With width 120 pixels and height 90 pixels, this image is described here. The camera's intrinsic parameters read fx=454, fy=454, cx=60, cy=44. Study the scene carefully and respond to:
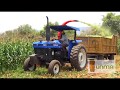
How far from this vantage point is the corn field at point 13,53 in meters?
11.4

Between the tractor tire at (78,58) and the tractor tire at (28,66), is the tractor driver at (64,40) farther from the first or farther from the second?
the tractor tire at (28,66)

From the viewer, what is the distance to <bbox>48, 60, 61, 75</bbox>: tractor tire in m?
10.6

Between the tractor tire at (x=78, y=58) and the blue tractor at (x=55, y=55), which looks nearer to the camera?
the blue tractor at (x=55, y=55)

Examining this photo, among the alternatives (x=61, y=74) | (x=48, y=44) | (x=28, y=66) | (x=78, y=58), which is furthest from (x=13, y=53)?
(x=78, y=58)

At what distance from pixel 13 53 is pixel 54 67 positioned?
145cm

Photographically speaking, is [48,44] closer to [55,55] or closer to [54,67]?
[55,55]

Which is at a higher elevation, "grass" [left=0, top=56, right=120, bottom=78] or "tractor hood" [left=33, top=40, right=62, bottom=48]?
"tractor hood" [left=33, top=40, right=62, bottom=48]

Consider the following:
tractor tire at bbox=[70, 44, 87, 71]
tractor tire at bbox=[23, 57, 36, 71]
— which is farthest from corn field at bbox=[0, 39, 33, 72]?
tractor tire at bbox=[70, 44, 87, 71]

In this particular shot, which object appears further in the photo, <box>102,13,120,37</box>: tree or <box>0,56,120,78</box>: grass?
<box>102,13,120,37</box>: tree

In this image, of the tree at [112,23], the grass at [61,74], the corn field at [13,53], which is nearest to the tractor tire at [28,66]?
the grass at [61,74]

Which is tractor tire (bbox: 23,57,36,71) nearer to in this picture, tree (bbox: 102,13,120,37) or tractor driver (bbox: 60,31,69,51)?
tractor driver (bbox: 60,31,69,51)

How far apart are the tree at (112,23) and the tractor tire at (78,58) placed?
854mm

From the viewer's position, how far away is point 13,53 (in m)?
11.6
